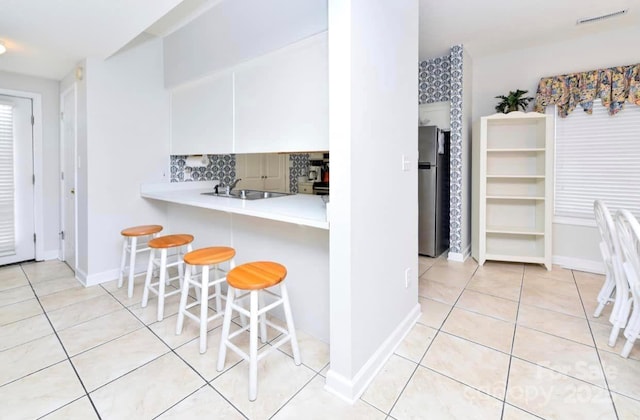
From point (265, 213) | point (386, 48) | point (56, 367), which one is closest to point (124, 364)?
point (56, 367)

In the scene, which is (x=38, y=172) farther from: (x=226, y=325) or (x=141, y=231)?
(x=226, y=325)

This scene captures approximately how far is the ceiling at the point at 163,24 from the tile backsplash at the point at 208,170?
1.22 m

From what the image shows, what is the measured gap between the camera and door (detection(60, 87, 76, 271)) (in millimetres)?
3510

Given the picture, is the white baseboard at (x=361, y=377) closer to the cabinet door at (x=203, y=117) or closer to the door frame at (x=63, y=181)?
the cabinet door at (x=203, y=117)

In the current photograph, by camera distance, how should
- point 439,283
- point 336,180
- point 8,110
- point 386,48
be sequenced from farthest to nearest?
point 8,110 → point 439,283 → point 386,48 → point 336,180

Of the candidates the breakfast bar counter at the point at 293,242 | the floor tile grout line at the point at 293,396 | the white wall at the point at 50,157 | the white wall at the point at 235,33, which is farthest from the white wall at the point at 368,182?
the white wall at the point at 50,157

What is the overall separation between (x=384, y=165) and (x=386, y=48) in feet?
2.22

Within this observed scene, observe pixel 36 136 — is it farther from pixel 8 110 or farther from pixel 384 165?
pixel 384 165

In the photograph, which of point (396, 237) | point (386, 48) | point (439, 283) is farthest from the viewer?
point (439, 283)

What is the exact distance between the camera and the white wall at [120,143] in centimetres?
313

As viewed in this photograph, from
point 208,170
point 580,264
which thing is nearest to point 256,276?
point 208,170

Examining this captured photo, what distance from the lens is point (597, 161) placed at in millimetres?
3529

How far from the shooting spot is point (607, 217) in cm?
221

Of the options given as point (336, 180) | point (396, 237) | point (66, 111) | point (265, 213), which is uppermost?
point (66, 111)
